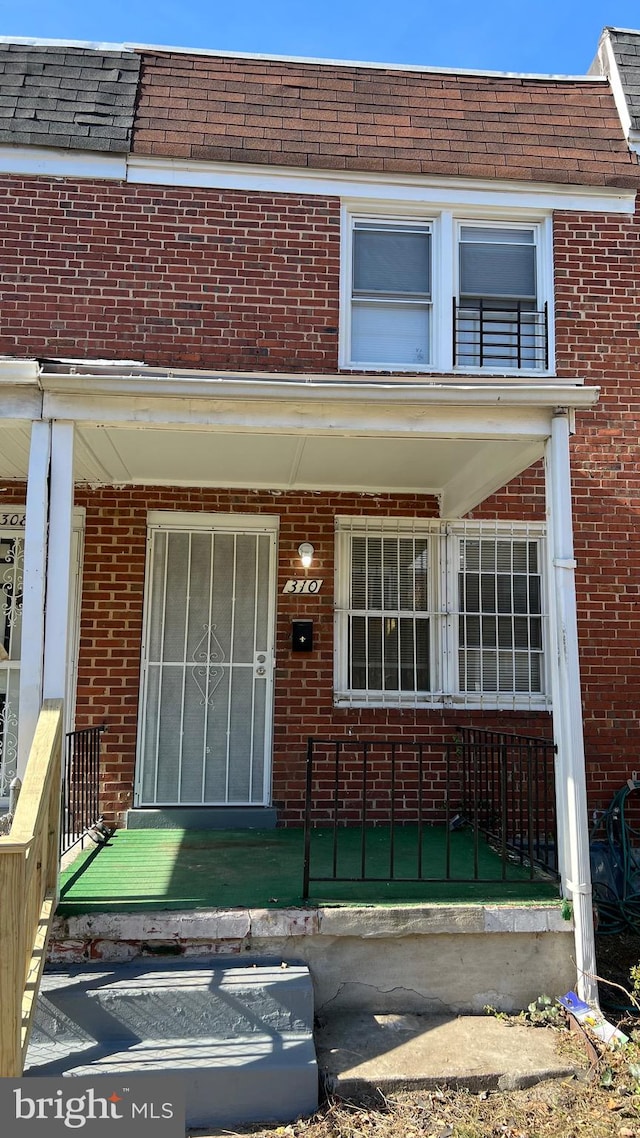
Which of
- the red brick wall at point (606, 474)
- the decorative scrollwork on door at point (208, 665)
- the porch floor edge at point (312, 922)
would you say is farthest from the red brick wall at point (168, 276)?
the porch floor edge at point (312, 922)

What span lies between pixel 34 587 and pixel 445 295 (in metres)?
4.32

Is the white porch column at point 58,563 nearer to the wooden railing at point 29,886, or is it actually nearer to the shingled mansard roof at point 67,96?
the wooden railing at point 29,886

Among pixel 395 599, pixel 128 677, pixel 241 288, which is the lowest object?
pixel 128 677

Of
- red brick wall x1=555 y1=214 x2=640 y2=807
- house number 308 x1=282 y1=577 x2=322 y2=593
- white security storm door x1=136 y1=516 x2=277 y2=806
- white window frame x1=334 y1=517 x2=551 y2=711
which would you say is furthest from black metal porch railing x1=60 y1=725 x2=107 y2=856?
red brick wall x1=555 y1=214 x2=640 y2=807

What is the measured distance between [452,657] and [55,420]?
370 cm

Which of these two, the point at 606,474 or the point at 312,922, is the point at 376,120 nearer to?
the point at 606,474

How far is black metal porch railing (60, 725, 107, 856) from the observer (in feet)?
16.1

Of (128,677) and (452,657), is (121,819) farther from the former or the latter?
(452,657)

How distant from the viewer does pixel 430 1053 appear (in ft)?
13.1

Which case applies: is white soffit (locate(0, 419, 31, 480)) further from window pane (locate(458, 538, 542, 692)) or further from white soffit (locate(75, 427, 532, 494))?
window pane (locate(458, 538, 542, 692))

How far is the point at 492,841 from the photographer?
5.98 meters

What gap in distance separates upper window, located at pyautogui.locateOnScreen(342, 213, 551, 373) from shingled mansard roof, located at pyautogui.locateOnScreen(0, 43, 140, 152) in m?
2.15

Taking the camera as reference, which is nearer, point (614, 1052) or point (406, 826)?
point (614, 1052)

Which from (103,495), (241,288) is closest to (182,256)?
(241,288)
